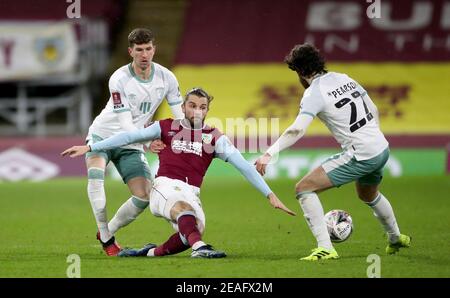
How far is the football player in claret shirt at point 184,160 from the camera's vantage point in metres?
8.76

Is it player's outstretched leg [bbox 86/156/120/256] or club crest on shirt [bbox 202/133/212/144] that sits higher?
club crest on shirt [bbox 202/133/212/144]

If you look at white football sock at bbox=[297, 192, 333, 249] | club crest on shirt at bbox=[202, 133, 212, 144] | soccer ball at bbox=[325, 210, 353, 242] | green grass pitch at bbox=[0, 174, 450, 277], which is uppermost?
club crest on shirt at bbox=[202, 133, 212, 144]

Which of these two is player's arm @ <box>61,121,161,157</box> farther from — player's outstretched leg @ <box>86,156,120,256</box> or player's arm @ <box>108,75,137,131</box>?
player's outstretched leg @ <box>86,156,120,256</box>

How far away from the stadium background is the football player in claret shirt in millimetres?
10111

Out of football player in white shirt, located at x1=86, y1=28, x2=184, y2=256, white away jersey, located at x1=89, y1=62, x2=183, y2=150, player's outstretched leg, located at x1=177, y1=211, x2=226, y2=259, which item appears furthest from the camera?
white away jersey, located at x1=89, y1=62, x2=183, y2=150

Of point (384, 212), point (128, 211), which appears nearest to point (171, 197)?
point (128, 211)

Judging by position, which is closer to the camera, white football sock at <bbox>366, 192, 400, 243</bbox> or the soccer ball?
the soccer ball

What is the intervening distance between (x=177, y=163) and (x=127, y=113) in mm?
822

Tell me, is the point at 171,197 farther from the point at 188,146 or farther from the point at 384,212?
the point at 384,212

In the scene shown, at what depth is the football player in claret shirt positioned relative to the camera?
876cm

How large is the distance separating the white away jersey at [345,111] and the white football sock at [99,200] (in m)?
2.08

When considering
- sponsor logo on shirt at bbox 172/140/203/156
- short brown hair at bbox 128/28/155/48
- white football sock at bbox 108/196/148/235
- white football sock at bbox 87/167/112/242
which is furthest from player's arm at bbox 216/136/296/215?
white football sock at bbox 87/167/112/242

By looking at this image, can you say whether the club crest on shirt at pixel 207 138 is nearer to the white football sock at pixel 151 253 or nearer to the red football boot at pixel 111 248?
the white football sock at pixel 151 253
